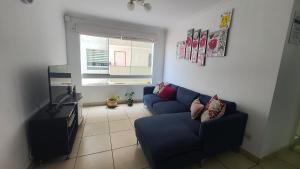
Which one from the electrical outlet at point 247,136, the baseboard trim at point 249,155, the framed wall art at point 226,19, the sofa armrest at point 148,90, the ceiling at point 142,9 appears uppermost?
the ceiling at point 142,9

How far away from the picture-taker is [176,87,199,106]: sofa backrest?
9.30ft

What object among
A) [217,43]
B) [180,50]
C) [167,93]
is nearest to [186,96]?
[167,93]

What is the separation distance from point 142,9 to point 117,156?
2868mm

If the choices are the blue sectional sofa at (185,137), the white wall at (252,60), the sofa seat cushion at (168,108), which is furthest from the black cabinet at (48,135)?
the white wall at (252,60)

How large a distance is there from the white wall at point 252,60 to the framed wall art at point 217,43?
3.5 inches

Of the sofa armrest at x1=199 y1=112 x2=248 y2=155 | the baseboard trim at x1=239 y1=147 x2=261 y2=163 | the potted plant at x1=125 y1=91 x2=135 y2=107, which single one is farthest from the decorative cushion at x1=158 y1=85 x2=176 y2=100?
the baseboard trim at x1=239 y1=147 x2=261 y2=163

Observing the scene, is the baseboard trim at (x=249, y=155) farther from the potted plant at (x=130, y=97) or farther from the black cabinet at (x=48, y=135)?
the potted plant at (x=130, y=97)

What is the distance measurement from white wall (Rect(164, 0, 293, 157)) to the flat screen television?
2637 millimetres

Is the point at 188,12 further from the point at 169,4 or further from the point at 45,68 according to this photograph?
the point at 45,68

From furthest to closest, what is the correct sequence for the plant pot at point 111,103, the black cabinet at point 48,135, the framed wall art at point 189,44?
the plant pot at point 111,103 → the framed wall art at point 189,44 → the black cabinet at point 48,135

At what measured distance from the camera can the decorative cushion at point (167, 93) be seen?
3.34m

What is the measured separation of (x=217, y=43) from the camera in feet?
8.12

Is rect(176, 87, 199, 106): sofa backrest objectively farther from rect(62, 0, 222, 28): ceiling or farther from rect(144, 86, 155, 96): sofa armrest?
rect(62, 0, 222, 28): ceiling

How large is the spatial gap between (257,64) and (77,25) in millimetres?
3868
